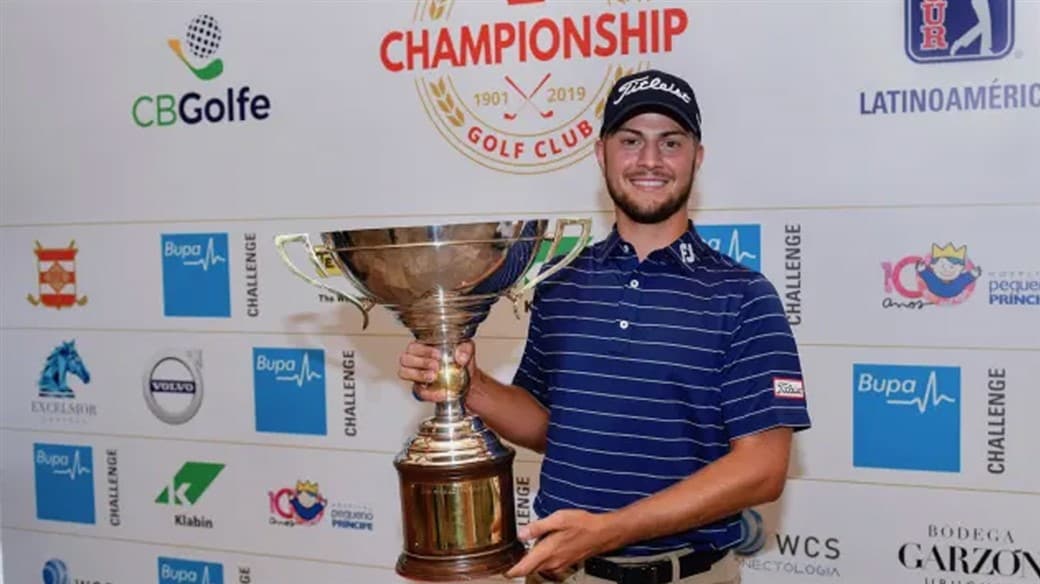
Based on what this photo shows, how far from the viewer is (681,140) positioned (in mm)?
1928

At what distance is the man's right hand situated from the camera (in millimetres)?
1804

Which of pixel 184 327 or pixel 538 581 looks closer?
pixel 538 581

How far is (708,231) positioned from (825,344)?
1.06 feet

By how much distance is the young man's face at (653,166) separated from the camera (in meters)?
1.92

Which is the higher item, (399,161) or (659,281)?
(399,161)

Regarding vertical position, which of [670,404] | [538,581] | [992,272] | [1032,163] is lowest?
[538,581]

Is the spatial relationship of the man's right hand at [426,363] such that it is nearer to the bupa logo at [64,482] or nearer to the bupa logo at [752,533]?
the bupa logo at [752,533]

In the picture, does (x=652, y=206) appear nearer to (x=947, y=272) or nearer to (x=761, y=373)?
(x=761, y=373)

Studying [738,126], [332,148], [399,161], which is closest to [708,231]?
[738,126]

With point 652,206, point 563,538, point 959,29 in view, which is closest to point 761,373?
point 652,206

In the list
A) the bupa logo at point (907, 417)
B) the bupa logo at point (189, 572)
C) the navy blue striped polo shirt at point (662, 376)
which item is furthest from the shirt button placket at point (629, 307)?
the bupa logo at point (189, 572)

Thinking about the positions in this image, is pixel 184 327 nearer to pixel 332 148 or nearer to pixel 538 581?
pixel 332 148

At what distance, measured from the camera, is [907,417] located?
7.44 ft

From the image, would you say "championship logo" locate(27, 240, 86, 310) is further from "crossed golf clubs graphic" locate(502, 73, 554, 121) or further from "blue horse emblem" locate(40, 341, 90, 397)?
"crossed golf clubs graphic" locate(502, 73, 554, 121)
